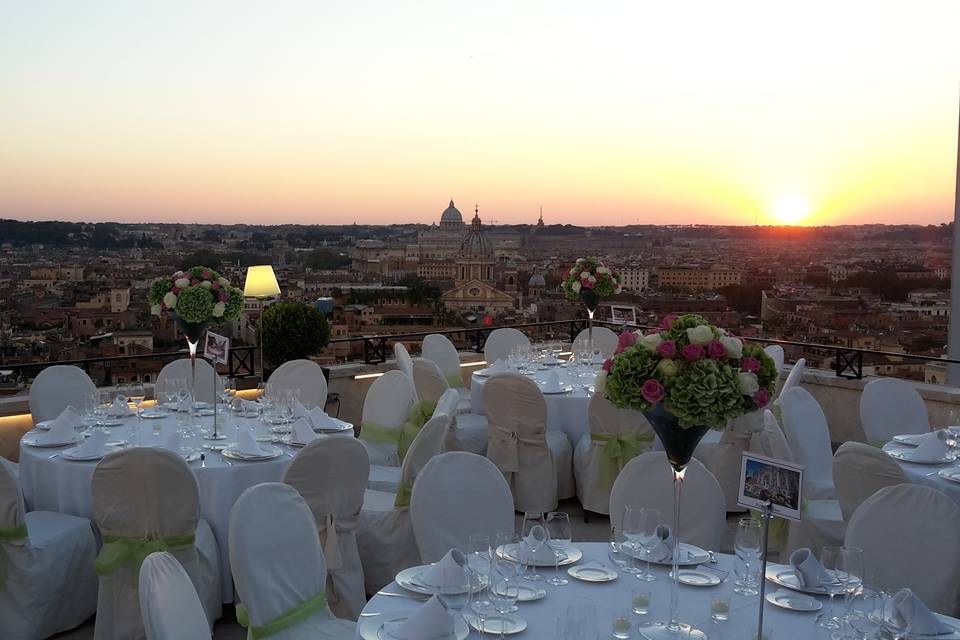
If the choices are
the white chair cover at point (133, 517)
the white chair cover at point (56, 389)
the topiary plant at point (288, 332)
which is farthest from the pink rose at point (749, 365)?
the topiary plant at point (288, 332)

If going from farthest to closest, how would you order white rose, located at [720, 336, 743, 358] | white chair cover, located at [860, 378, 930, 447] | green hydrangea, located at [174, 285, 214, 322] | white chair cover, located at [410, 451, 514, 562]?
1. white chair cover, located at [860, 378, 930, 447]
2. green hydrangea, located at [174, 285, 214, 322]
3. white chair cover, located at [410, 451, 514, 562]
4. white rose, located at [720, 336, 743, 358]

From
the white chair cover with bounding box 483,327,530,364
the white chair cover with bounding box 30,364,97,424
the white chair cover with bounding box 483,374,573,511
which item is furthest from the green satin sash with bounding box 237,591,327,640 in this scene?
the white chair cover with bounding box 483,327,530,364

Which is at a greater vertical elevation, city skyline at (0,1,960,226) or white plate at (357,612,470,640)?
city skyline at (0,1,960,226)

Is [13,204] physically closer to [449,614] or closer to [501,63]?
[501,63]

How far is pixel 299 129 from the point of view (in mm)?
11438

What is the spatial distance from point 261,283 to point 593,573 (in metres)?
4.57

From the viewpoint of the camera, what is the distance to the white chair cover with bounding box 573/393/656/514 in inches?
224

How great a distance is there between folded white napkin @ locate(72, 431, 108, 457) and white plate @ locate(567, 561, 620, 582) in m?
2.61

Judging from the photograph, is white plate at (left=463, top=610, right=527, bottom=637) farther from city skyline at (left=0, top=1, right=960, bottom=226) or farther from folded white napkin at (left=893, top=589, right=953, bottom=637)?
city skyline at (left=0, top=1, right=960, bottom=226)

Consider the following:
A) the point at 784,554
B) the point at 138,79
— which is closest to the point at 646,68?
the point at 138,79

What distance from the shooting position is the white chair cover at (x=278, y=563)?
2.82 metres

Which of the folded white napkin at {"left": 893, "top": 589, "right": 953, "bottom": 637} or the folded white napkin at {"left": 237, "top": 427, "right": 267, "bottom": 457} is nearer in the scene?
the folded white napkin at {"left": 893, "top": 589, "right": 953, "bottom": 637}

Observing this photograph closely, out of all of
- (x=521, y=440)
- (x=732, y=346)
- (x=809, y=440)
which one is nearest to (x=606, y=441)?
(x=521, y=440)

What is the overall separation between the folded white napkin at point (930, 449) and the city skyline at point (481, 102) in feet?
16.4
